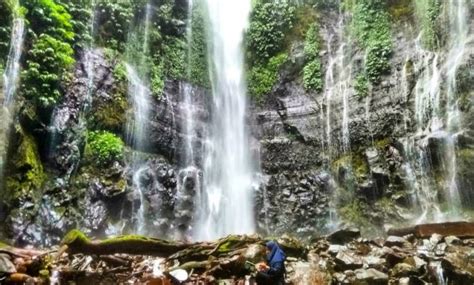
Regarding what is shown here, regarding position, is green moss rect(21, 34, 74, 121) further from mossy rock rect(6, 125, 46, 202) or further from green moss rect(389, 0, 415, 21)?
green moss rect(389, 0, 415, 21)

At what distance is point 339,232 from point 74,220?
24.8ft

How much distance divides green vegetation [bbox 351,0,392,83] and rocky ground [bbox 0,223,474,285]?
26.0ft

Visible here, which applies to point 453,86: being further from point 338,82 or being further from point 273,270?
point 273,270

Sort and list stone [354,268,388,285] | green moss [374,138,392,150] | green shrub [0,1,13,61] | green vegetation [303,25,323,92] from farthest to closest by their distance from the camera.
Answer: green vegetation [303,25,323,92], green moss [374,138,392,150], green shrub [0,1,13,61], stone [354,268,388,285]

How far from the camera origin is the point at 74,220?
12.1 meters

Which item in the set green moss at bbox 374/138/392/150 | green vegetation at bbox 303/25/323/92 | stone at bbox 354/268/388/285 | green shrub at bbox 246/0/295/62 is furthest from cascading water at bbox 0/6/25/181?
green moss at bbox 374/138/392/150

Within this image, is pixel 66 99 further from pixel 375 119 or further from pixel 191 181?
pixel 375 119

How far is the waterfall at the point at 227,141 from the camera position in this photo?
15320 millimetres

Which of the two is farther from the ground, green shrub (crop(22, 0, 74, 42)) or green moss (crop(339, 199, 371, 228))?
green shrub (crop(22, 0, 74, 42))

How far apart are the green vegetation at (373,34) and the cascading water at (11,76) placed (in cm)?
1187

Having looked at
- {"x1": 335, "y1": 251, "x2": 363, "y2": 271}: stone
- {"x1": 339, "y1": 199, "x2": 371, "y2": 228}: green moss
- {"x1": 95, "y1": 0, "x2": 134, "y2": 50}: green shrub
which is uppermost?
{"x1": 95, "y1": 0, "x2": 134, "y2": 50}: green shrub

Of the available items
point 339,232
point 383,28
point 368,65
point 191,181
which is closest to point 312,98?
point 368,65

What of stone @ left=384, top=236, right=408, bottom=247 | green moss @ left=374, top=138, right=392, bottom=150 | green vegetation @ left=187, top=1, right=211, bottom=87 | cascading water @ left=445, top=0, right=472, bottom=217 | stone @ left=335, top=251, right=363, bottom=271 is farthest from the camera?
green vegetation @ left=187, top=1, right=211, bottom=87

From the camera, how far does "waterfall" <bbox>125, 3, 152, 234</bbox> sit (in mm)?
13992
